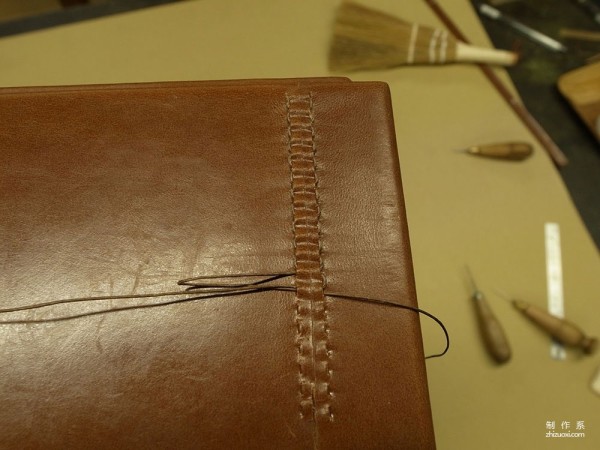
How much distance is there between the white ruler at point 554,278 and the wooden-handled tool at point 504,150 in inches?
5.6

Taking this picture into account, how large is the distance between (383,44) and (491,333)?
594mm

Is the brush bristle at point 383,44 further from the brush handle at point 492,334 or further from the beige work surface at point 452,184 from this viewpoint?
the brush handle at point 492,334

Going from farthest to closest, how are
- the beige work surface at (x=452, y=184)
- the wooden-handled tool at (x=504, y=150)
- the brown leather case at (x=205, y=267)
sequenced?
1. the wooden-handled tool at (x=504, y=150)
2. the beige work surface at (x=452, y=184)
3. the brown leather case at (x=205, y=267)

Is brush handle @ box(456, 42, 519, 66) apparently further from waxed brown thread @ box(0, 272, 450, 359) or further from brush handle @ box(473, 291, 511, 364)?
waxed brown thread @ box(0, 272, 450, 359)

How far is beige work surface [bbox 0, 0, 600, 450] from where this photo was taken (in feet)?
2.88

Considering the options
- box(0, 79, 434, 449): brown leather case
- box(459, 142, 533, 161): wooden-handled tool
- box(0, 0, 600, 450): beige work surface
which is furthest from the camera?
box(459, 142, 533, 161): wooden-handled tool

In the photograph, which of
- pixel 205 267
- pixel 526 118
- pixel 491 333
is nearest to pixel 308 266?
pixel 205 267

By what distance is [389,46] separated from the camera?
1.08m

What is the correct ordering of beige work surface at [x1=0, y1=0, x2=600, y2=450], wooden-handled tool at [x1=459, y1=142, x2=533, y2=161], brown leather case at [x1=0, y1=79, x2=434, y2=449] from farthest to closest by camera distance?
wooden-handled tool at [x1=459, y1=142, x2=533, y2=161] → beige work surface at [x1=0, y1=0, x2=600, y2=450] → brown leather case at [x1=0, y1=79, x2=434, y2=449]

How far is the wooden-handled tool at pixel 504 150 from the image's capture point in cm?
102

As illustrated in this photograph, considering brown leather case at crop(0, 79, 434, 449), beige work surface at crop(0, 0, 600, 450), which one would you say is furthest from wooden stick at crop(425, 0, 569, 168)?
brown leather case at crop(0, 79, 434, 449)

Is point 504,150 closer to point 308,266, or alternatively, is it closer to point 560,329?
point 560,329

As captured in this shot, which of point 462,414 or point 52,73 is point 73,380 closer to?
point 462,414

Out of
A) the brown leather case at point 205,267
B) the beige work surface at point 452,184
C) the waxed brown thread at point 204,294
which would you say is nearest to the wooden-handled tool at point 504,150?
the beige work surface at point 452,184
